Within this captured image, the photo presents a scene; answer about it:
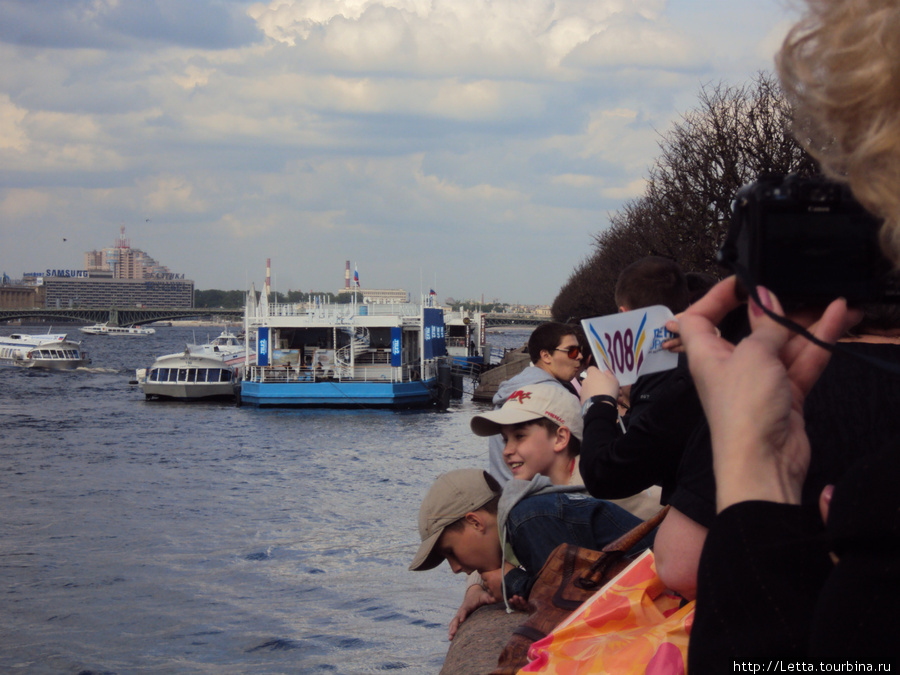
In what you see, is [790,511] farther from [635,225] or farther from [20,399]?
[20,399]

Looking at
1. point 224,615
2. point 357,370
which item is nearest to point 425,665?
point 224,615

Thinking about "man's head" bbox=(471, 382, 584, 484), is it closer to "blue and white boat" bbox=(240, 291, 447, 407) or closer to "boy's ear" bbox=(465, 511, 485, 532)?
"boy's ear" bbox=(465, 511, 485, 532)

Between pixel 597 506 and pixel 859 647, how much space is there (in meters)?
1.99

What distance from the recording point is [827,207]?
118 cm

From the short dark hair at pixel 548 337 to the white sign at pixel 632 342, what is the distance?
209cm

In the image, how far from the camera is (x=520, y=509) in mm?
3064

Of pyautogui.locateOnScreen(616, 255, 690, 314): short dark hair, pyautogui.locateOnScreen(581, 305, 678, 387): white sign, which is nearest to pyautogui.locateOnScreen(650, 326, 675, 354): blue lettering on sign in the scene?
pyautogui.locateOnScreen(581, 305, 678, 387): white sign

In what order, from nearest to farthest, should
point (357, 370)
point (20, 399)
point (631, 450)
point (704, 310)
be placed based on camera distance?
point (704, 310) < point (631, 450) < point (357, 370) < point (20, 399)

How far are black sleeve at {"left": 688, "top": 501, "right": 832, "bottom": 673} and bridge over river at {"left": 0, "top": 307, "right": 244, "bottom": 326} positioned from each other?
394 ft

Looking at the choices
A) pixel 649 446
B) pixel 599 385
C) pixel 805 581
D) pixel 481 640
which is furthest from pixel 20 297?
pixel 805 581

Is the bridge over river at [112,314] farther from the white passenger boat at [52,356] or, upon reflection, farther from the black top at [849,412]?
the black top at [849,412]

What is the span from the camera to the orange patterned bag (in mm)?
1949

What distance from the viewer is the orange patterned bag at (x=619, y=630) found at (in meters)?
1.95

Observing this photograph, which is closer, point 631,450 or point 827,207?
point 827,207
